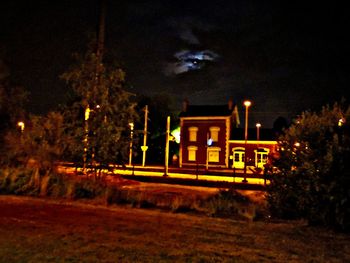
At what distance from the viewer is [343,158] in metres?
8.50

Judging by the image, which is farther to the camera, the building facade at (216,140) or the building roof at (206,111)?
the building roof at (206,111)

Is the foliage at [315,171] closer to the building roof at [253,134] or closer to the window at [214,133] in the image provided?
the building roof at [253,134]

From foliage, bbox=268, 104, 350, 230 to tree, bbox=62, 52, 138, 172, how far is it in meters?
5.39

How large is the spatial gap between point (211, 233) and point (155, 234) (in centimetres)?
→ 120

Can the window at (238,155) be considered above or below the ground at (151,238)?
above

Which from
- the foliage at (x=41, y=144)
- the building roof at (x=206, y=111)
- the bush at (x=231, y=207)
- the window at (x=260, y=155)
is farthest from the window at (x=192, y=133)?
the bush at (x=231, y=207)

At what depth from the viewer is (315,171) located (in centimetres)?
880

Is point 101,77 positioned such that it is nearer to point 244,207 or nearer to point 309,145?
point 244,207

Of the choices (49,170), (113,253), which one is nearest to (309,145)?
(113,253)

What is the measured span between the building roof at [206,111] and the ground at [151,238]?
40.9 m

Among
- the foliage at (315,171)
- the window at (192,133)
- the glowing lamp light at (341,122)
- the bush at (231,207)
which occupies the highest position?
the window at (192,133)

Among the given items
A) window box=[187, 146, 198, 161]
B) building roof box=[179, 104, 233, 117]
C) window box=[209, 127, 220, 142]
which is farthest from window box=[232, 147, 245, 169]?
window box=[187, 146, 198, 161]

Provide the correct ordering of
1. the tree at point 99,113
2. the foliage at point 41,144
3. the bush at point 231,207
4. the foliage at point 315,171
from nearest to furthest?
the foliage at point 315,171, the bush at point 231,207, the tree at point 99,113, the foliage at point 41,144

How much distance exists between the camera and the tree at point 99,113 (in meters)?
12.5
